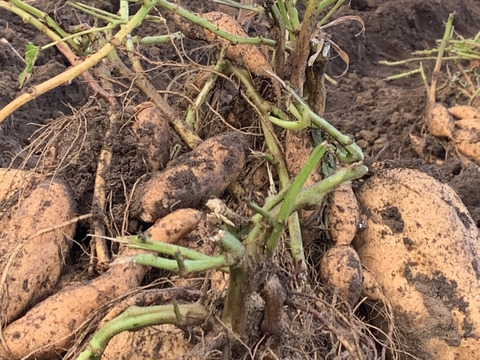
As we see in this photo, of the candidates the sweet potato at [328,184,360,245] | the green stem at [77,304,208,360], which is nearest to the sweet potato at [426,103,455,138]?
the sweet potato at [328,184,360,245]

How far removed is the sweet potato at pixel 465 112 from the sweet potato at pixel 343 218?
1.40m

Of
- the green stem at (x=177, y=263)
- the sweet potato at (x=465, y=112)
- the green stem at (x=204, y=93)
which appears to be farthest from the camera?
the sweet potato at (x=465, y=112)

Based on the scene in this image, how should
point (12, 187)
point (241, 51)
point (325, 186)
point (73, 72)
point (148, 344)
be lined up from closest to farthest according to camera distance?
point (325, 186) → point (73, 72) → point (148, 344) → point (12, 187) → point (241, 51)

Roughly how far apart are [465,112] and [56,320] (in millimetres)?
2083

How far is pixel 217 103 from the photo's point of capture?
1653mm

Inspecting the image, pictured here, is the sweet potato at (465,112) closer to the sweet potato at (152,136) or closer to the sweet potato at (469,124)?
the sweet potato at (469,124)

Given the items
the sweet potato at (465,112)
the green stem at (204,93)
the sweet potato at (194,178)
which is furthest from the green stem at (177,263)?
the sweet potato at (465,112)

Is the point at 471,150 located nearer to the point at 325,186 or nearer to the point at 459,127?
the point at 459,127

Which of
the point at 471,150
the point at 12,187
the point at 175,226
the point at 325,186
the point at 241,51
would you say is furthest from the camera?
the point at 471,150

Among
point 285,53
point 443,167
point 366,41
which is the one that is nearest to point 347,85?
point 366,41

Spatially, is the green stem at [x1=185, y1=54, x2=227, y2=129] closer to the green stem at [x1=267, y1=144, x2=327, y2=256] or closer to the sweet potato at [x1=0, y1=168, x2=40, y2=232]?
the sweet potato at [x1=0, y1=168, x2=40, y2=232]

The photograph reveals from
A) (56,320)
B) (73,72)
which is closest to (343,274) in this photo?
(56,320)

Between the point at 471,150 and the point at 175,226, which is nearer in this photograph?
the point at 175,226

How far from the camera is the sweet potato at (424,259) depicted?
4.91ft
